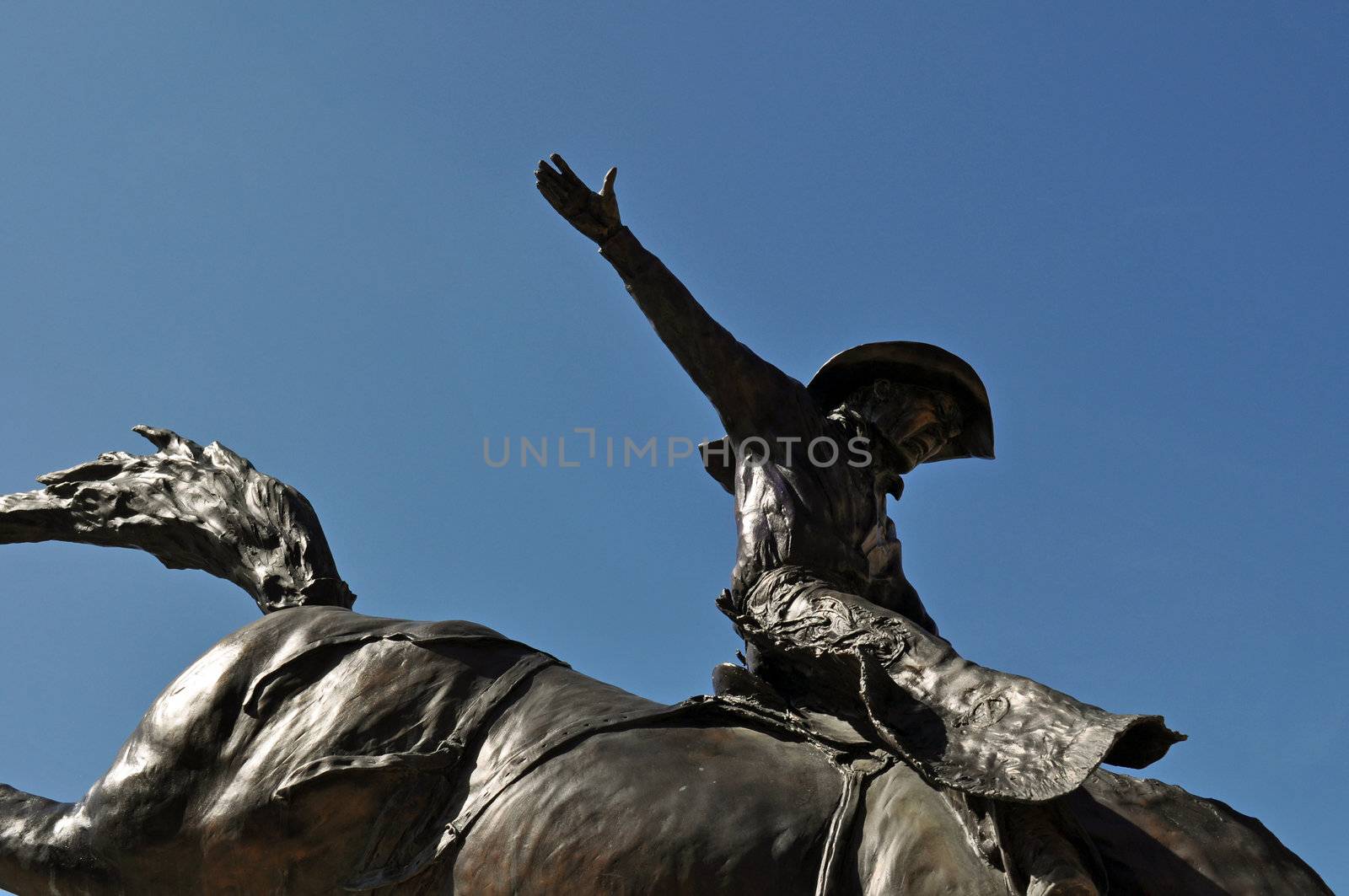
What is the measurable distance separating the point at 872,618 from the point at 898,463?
1.34 metres

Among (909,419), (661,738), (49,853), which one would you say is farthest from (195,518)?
(909,419)

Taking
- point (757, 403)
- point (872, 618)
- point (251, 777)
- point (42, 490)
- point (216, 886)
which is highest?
point (757, 403)

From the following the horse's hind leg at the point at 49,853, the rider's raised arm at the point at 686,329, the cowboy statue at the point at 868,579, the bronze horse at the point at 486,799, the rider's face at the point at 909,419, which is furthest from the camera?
the rider's face at the point at 909,419

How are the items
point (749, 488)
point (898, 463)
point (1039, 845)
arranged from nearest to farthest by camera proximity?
point (1039, 845) < point (749, 488) < point (898, 463)

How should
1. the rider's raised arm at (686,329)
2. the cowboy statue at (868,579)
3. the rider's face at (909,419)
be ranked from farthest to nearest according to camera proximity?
the rider's face at (909,419) → the rider's raised arm at (686,329) → the cowboy statue at (868,579)

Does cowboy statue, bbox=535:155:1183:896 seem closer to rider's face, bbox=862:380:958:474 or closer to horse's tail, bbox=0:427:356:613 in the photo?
rider's face, bbox=862:380:958:474

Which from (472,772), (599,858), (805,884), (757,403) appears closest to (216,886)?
(472,772)

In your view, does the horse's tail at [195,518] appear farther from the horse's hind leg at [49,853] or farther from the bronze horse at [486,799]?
the horse's hind leg at [49,853]

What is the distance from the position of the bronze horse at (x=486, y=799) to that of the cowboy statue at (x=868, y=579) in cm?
13

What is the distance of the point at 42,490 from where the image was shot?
600 centimetres

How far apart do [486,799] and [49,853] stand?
1.49 metres

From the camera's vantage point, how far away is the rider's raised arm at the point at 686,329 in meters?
5.65

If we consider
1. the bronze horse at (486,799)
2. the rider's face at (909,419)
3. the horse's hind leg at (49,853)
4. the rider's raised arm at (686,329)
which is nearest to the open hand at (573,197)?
the rider's raised arm at (686,329)

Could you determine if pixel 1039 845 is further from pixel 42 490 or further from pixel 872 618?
pixel 42 490
